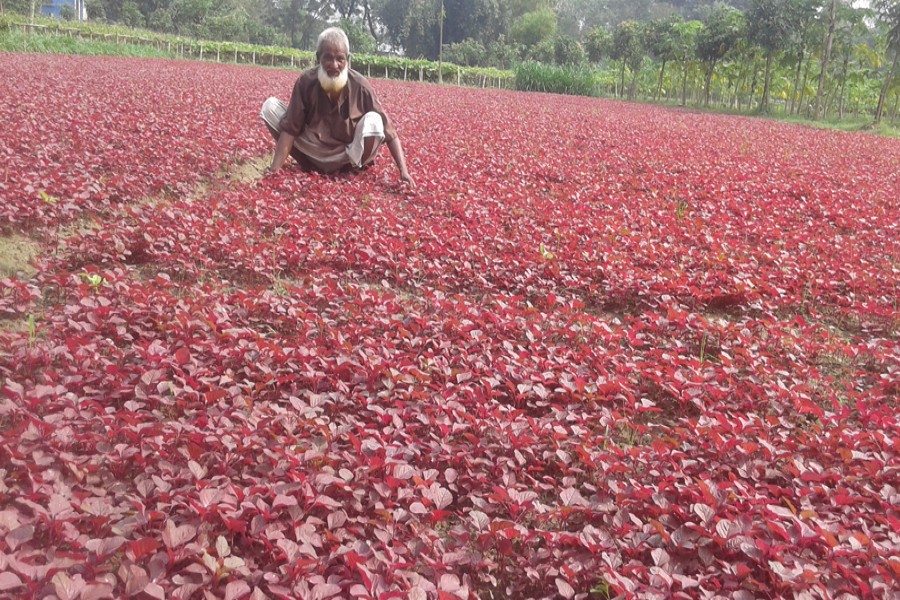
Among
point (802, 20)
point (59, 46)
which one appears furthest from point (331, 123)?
point (802, 20)

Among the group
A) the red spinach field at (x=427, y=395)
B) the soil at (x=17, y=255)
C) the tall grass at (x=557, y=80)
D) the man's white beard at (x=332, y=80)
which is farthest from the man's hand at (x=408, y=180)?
the tall grass at (x=557, y=80)

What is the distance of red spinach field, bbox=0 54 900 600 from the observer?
86.6 inches

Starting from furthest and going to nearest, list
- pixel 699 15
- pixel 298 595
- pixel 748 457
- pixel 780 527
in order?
pixel 699 15, pixel 748 457, pixel 780 527, pixel 298 595

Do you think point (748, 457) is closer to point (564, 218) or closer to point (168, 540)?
point (168, 540)

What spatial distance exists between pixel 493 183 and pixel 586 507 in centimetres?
655

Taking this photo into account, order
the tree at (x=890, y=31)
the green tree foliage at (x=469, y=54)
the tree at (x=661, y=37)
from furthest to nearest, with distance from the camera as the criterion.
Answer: the green tree foliage at (x=469, y=54) < the tree at (x=661, y=37) < the tree at (x=890, y=31)

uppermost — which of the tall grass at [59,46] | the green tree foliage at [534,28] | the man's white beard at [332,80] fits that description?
the green tree foliage at [534,28]

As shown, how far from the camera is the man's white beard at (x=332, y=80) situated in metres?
7.29

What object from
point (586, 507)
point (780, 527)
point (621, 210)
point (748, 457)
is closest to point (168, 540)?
point (586, 507)

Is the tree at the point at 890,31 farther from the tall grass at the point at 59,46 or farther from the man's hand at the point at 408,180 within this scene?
the tall grass at the point at 59,46

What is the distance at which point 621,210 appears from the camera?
7617 mm

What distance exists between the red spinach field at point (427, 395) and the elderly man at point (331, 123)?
61cm

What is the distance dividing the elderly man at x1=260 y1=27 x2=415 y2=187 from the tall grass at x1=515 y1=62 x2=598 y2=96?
35.1m

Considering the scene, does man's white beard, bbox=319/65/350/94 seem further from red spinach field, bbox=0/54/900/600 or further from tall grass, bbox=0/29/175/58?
tall grass, bbox=0/29/175/58
